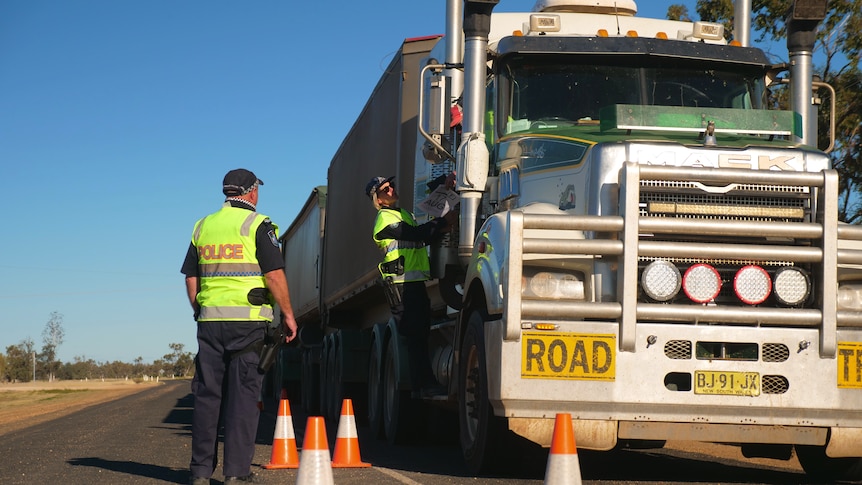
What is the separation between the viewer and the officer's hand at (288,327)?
748 cm

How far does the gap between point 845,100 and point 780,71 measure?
31.8 ft

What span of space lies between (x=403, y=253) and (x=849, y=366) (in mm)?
4422

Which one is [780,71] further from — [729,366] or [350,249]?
[350,249]

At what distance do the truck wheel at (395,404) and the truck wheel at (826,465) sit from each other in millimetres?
4010

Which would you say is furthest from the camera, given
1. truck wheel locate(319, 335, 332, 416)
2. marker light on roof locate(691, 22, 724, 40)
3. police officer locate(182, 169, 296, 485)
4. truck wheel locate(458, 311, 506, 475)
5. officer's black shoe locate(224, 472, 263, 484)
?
truck wheel locate(319, 335, 332, 416)

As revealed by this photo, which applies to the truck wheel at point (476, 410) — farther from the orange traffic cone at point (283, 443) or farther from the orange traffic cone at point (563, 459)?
the orange traffic cone at point (563, 459)

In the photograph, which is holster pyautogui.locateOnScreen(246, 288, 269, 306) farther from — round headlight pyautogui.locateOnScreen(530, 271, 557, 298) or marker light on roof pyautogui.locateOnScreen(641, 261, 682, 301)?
marker light on roof pyautogui.locateOnScreen(641, 261, 682, 301)

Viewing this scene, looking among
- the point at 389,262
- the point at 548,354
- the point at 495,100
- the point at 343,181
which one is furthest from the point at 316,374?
the point at 548,354

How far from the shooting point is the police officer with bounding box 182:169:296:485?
729cm

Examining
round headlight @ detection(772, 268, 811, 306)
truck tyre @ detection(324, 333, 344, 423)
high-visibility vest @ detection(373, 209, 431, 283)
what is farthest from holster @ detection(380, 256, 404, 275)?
truck tyre @ detection(324, 333, 344, 423)

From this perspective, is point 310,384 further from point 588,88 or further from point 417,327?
point 588,88

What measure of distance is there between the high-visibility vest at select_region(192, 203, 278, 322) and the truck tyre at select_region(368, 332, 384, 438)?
4962mm

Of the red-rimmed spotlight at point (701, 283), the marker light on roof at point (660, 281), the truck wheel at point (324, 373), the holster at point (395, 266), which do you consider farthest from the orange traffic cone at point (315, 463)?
the truck wheel at point (324, 373)

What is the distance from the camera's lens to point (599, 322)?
7.30 metres
